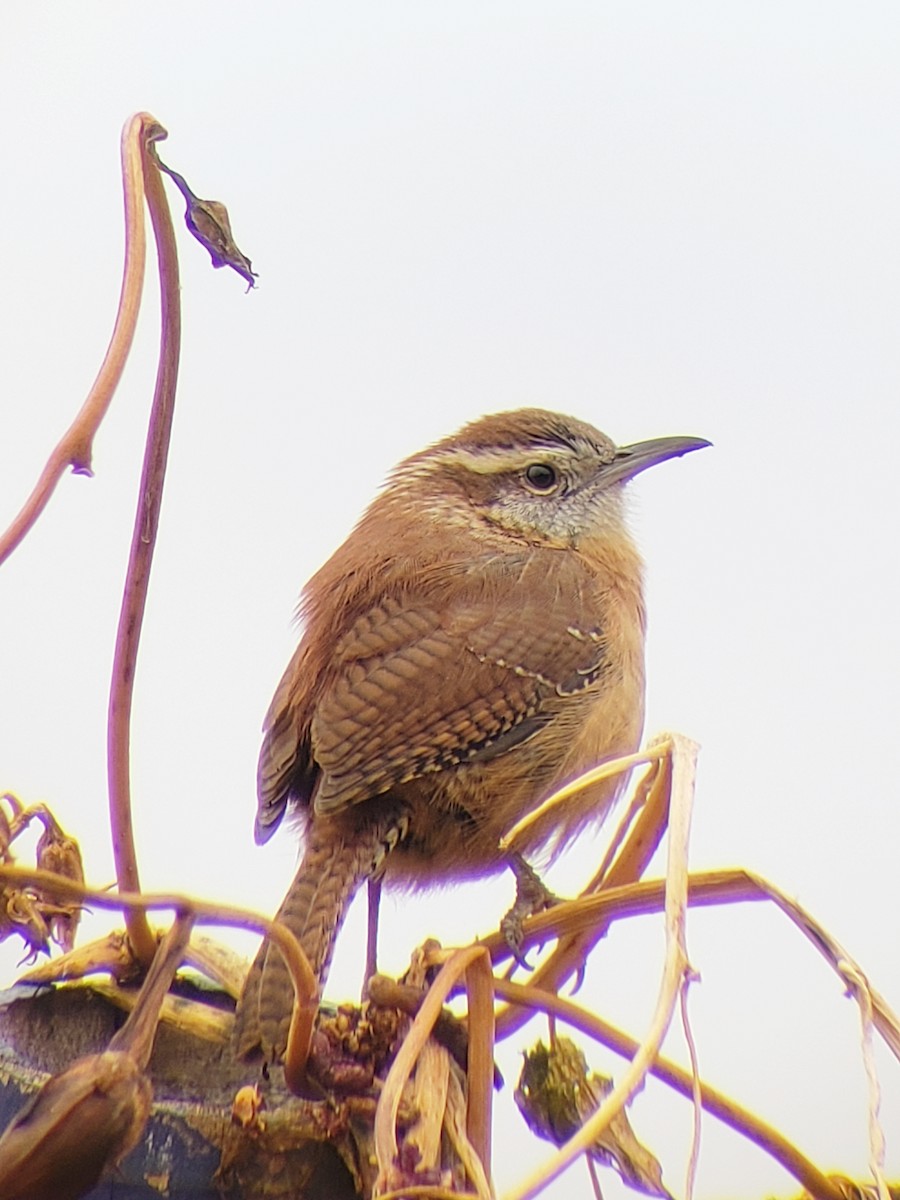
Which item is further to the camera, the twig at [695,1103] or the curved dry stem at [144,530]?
the curved dry stem at [144,530]

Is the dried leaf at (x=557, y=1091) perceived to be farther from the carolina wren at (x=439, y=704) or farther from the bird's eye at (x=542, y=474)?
the bird's eye at (x=542, y=474)

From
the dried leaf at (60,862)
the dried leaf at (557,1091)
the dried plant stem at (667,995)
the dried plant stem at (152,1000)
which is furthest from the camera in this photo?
the dried leaf at (60,862)

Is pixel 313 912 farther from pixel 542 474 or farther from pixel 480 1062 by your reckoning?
pixel 542 474

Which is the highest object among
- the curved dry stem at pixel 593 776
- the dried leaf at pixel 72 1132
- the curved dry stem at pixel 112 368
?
the curved dry stem at pixel 112 368

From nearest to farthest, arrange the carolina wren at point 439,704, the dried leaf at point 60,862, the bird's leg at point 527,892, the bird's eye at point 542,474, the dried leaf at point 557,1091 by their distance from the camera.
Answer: the dried leaf at point 557,1091 → the dried leaf at point 60,862 → the bird's leg at point 527,892 → the carolina wren at point 439,704 → the bird's eye at point 542,474

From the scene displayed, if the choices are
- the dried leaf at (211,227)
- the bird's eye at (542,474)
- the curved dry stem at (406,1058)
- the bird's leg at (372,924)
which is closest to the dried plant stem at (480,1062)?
the curved dry stem at (406,1058)

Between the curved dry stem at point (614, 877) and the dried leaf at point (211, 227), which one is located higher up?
the dried leaf at point (211, 227)
